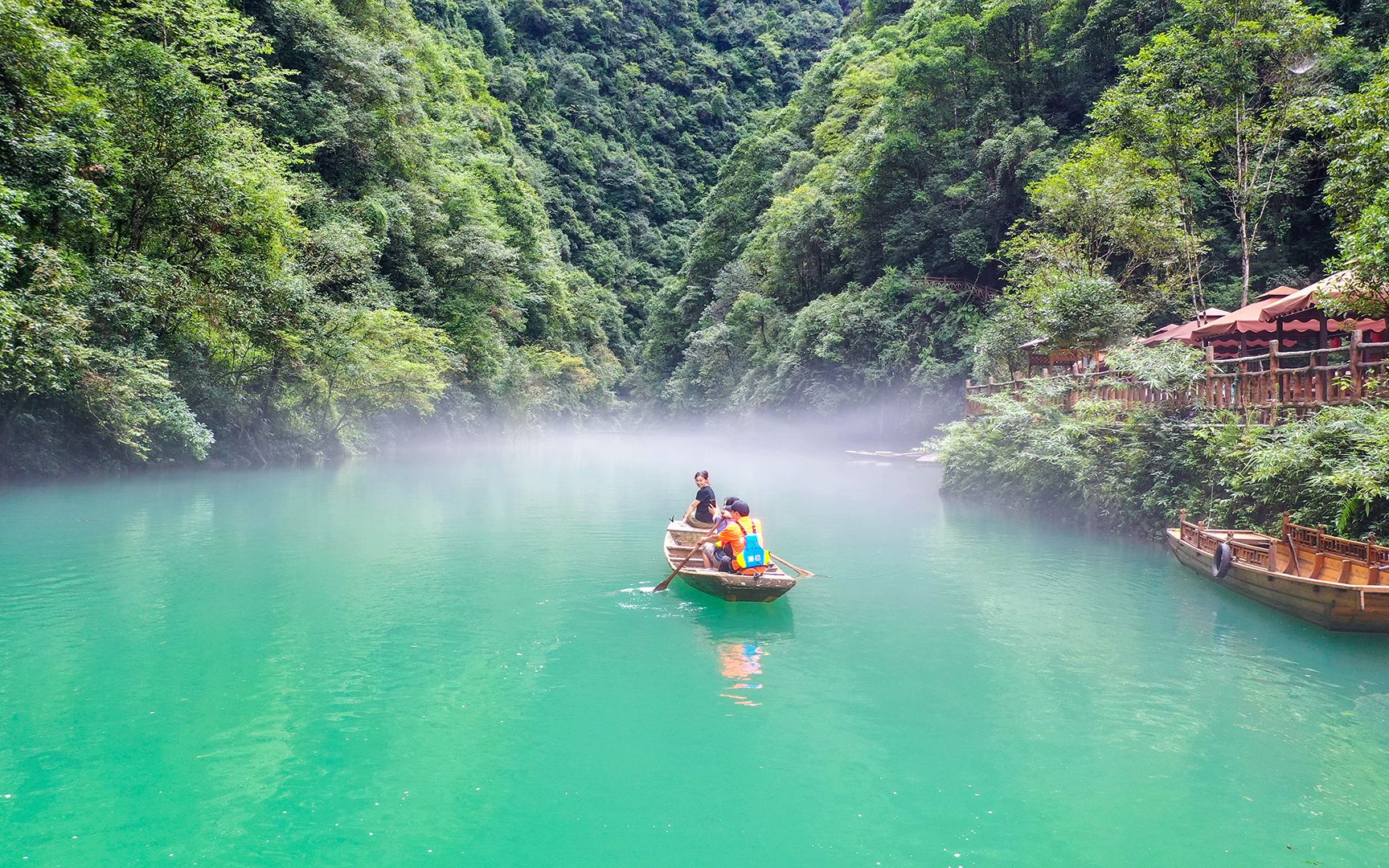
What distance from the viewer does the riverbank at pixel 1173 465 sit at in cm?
960

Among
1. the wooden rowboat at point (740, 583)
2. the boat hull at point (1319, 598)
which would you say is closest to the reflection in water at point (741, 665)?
the wooden rowboat at point (740, 583)

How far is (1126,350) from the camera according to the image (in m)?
14.6

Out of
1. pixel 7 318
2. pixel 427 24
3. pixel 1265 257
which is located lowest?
pixel 7 318

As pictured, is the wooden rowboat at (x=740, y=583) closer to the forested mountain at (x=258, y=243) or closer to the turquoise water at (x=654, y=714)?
the turquoise water at (x=654, y=714)

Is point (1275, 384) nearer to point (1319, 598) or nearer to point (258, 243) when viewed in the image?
point (1319, 598)

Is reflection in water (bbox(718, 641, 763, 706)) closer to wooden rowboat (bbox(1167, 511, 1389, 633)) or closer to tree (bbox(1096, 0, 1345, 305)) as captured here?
wooden rowboat (bbox(1167, 511, 1389, 633))

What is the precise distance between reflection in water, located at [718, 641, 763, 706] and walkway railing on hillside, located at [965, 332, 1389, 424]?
26.0 ft

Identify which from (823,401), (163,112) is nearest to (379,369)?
(163,112)

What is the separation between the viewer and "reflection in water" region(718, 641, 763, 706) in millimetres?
7258

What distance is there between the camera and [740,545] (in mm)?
9992

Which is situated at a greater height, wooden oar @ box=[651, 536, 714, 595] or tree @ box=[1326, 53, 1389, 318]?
tree @ box=[1326, 53, 1389, 318]

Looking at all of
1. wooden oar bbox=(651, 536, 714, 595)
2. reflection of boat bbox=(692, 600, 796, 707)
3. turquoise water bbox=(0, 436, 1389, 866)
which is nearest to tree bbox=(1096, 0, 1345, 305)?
turquoise water bbox=(0, 436, 1389, 866)

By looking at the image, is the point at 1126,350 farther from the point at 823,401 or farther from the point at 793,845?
the point at 823,401

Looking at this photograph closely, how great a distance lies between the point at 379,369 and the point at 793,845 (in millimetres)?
25945
